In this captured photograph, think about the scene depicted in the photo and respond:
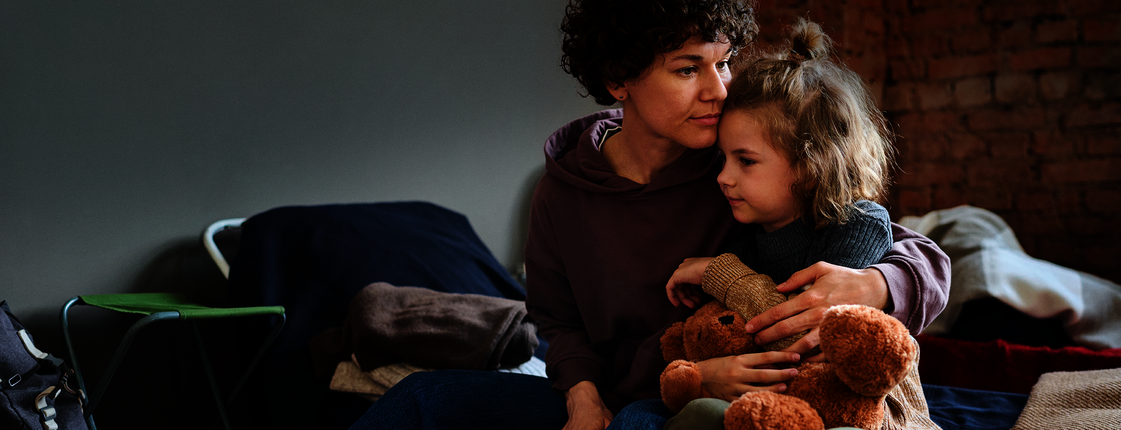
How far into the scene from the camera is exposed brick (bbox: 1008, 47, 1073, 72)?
2670 millimetres

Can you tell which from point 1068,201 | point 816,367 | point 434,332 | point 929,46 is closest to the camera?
point 816,367

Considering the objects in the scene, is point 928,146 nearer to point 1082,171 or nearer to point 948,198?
point 948,198

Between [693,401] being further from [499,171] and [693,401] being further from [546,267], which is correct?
[499,171]

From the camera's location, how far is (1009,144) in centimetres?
280

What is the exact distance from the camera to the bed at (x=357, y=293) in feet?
4.84

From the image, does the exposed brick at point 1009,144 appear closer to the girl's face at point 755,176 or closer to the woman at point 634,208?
the woman at point 634,208

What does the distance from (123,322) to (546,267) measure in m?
1.12

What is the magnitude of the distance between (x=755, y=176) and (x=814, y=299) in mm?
209

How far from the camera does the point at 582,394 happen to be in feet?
3.56

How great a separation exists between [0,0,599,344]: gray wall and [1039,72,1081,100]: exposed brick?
2.03 metres

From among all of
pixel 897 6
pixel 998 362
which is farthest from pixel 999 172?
pixel 998 362

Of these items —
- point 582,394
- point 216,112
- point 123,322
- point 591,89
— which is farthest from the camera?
point 216,112

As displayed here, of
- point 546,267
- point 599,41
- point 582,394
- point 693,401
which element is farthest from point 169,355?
point 693,401

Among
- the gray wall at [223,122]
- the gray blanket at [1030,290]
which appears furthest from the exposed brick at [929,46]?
the gray wall at [223,122]
